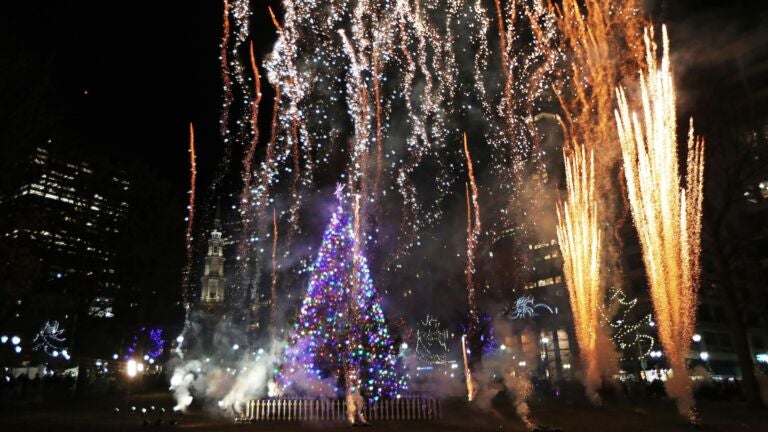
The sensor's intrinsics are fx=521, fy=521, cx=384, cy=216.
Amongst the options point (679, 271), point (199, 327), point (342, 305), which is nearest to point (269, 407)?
point (342, 305)

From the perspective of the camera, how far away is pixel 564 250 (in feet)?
77.9

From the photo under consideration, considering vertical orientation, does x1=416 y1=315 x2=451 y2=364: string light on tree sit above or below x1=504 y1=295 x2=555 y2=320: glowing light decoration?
below

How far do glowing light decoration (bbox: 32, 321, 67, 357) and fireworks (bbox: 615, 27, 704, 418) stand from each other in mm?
34261

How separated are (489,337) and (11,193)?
3158cm

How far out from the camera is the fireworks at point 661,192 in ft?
50.8

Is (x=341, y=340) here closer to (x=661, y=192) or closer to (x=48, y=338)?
(x=661, y=192)

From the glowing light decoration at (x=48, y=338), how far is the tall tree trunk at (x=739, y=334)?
120 ft

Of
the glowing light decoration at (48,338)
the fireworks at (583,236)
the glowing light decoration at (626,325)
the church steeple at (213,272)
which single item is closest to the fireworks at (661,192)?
the fireworks at (583,236)

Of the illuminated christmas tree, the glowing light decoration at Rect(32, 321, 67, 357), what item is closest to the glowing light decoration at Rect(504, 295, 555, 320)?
the illuminated christmas tree

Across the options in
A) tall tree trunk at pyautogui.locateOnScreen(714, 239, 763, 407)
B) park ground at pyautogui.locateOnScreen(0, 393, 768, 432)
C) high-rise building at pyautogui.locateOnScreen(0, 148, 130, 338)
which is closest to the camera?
park ground at pyautogui.locateOnScreen(0, 393, 768, 432)

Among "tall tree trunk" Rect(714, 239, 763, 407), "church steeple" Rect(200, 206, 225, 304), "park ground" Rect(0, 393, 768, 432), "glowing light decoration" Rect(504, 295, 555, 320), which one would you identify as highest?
"church steeple" Rect(200, 206, 225, 304)

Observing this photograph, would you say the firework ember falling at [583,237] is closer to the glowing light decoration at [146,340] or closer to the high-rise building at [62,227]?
the high-rise building at [62,227]

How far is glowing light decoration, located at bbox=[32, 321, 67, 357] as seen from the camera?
112 ft

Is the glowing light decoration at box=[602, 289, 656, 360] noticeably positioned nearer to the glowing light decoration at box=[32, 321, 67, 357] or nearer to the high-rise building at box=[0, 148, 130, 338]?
the high-rise building at box=[0, 148, 130, 338]
